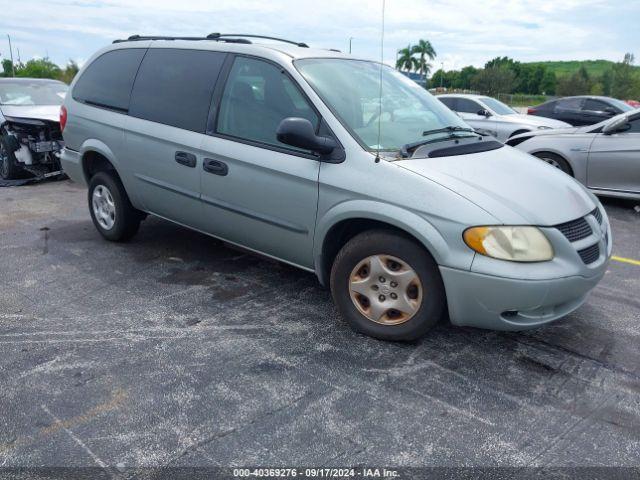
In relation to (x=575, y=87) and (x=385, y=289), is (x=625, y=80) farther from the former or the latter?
(x=385, y=289)

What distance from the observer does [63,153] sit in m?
5.66

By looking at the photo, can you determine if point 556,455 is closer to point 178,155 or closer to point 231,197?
point 231,197

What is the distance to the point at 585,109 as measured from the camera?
14.8 metres

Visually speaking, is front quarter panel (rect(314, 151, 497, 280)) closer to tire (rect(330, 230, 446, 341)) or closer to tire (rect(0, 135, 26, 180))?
tire (rect(330, 230, 446, 341))

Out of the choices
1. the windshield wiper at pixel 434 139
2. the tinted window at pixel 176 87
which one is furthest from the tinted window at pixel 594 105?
the tinted window at pixel 176 87

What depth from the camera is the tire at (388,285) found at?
3227 millimetres

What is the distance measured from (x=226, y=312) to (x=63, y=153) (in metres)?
2.90

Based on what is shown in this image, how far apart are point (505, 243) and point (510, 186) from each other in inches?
17.7

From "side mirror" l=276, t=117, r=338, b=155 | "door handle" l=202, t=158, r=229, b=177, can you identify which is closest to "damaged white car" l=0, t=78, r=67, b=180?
"door handle" l=202, t=158, r=229, b=177

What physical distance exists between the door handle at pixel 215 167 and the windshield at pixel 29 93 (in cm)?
669

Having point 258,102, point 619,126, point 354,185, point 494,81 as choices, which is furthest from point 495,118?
point 494,81

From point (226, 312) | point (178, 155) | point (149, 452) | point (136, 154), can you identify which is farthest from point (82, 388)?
point (136, 154)

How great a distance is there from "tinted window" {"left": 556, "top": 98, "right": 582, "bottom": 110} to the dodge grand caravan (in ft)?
39.9

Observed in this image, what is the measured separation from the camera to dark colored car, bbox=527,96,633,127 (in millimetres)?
14500
